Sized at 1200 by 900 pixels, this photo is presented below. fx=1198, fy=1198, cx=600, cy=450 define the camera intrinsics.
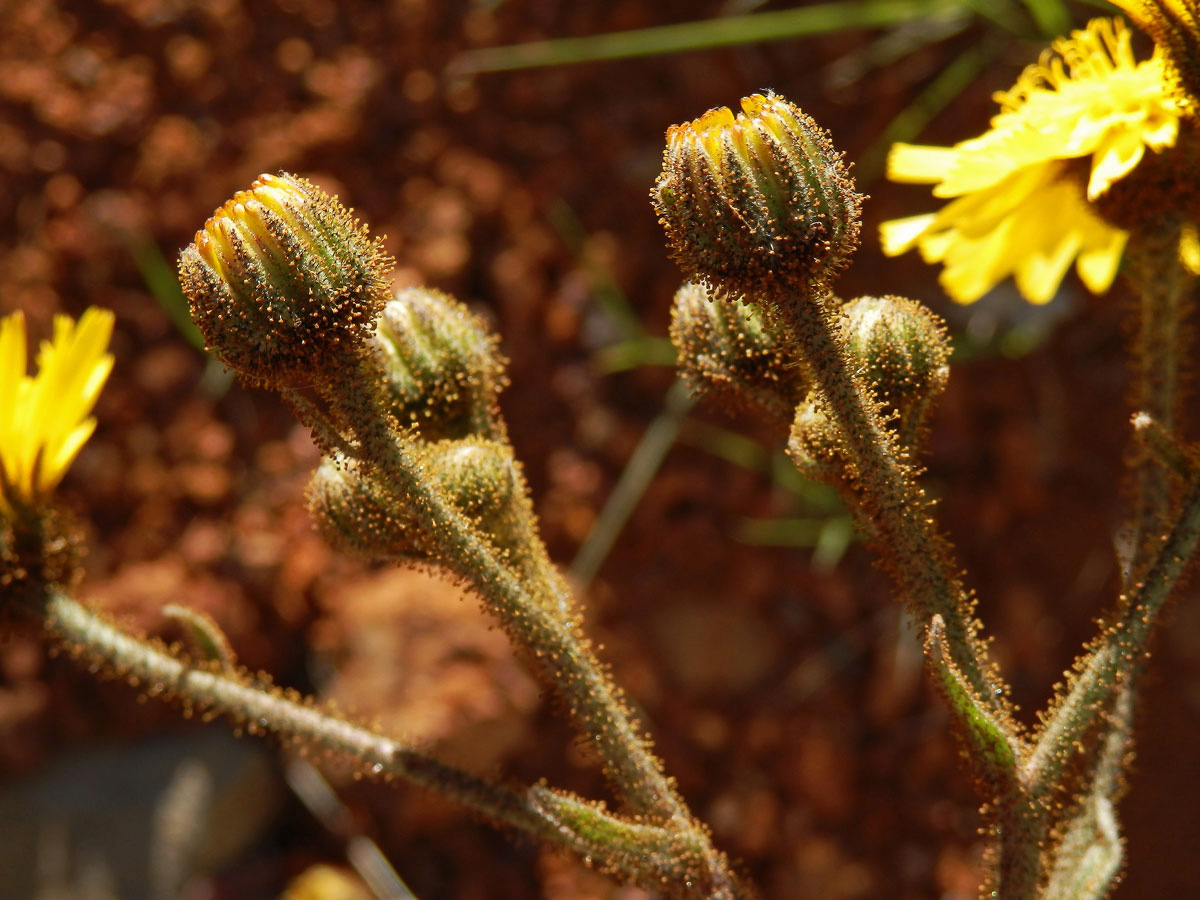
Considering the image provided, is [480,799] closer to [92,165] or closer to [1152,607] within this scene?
[1152,607]

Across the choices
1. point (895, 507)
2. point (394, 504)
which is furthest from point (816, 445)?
point (394, 504)

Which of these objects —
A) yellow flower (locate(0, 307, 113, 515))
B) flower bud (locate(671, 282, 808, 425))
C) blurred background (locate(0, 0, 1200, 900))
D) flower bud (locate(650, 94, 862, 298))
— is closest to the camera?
flower bud (locate(650, 94, 862, 298))

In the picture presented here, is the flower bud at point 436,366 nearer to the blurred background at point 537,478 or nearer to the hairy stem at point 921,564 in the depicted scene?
the hairy stem at point 921,564

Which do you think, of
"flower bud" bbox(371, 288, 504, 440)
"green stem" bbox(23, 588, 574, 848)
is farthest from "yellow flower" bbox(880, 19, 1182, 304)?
"green stem" bbox(23, 588, 574, 848)

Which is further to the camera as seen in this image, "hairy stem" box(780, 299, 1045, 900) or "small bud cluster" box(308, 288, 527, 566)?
"small bud cluster" box(308, 288, 527, 566)

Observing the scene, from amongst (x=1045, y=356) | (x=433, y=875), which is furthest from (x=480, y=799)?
(x=1045, y=356)

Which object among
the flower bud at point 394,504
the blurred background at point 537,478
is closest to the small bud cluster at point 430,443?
the flower bud at point 394,504

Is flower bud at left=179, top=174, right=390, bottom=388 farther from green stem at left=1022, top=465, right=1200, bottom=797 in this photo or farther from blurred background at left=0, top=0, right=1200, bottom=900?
blurred background at left=0, top=0, right=1200, bottom=900

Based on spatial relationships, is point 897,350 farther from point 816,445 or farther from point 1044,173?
point 1044,173
